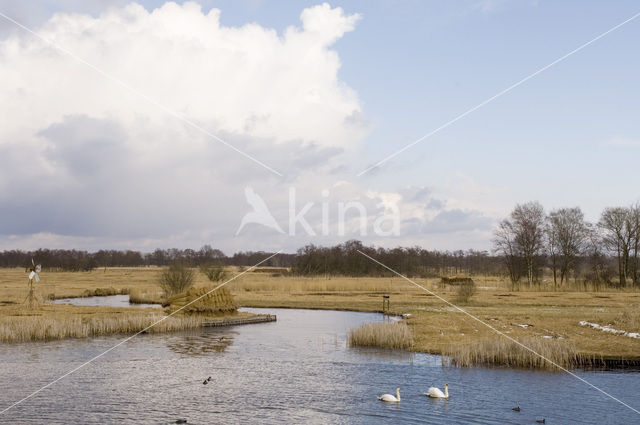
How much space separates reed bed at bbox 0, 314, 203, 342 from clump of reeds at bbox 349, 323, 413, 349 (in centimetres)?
1298

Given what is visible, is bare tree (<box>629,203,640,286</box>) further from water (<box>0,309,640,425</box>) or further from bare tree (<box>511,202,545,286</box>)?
water (<box>0,309,640,425</box>)

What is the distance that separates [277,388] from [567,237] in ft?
249

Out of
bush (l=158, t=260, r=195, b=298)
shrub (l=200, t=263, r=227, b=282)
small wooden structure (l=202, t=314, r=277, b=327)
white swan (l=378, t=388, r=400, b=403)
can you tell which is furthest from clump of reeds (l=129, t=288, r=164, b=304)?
white swan (l=378, t=388, r=400, b=403)

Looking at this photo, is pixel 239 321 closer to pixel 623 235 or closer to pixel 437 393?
pixel 437 393

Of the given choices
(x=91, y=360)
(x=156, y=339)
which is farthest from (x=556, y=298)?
(x=91, y=360)

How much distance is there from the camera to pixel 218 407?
18.7m

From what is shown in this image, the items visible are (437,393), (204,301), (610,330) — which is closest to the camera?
(437,393)

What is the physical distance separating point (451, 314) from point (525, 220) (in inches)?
1793

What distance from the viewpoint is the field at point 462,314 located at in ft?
92.8

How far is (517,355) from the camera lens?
987 inches

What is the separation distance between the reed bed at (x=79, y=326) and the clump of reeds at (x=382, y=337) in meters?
13.0

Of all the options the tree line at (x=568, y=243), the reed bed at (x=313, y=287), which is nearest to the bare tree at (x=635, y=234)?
the tree line at (x=568, y=243)

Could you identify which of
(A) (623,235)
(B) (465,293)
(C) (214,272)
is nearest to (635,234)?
(A) (623,235)

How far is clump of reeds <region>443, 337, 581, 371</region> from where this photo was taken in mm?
24625
